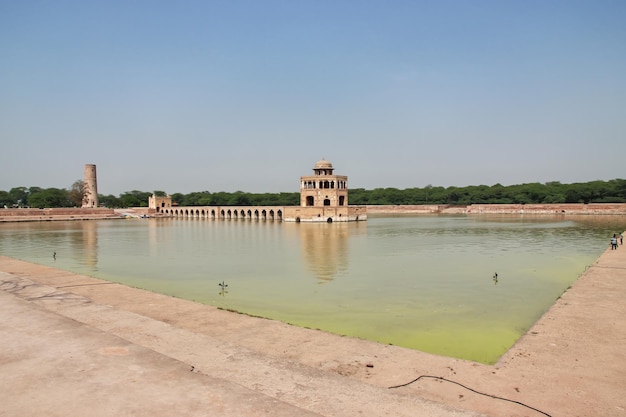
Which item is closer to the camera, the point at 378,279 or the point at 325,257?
the point at 378,279

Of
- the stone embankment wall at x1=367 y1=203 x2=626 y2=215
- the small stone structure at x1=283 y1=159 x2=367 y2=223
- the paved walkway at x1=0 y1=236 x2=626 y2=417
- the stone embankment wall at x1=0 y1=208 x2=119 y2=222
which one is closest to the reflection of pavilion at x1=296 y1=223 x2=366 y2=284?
the paved walkway at x1=0 y1=236 x2=626 y2=417

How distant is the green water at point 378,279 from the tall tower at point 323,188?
25.0m

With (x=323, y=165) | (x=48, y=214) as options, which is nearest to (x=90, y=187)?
(x=48, y=214)

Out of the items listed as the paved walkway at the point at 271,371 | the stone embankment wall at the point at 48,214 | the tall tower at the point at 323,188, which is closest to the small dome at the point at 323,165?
the tall tower at the point at 323,188

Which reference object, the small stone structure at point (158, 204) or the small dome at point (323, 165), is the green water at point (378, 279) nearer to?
the small dome at point (323, 165)

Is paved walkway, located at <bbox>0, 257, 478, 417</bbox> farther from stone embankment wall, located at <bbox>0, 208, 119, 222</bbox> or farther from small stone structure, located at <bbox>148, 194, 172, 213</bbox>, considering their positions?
small stone structure, located at <bbox>148, 194, 172, 213</bbox>

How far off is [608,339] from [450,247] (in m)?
18.0

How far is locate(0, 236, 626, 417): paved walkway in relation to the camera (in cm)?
414

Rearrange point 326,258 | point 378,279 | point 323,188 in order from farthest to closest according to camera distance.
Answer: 1. point 323,188
2. point 326,258
3. point 378,279

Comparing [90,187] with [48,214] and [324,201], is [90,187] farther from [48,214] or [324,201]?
[324,201]

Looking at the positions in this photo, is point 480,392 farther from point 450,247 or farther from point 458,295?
point 450,247

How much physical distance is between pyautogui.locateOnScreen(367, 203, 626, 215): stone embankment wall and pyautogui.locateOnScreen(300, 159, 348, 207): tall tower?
103ft

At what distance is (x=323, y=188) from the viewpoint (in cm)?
5331

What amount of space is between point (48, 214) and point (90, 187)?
51.1 ft
